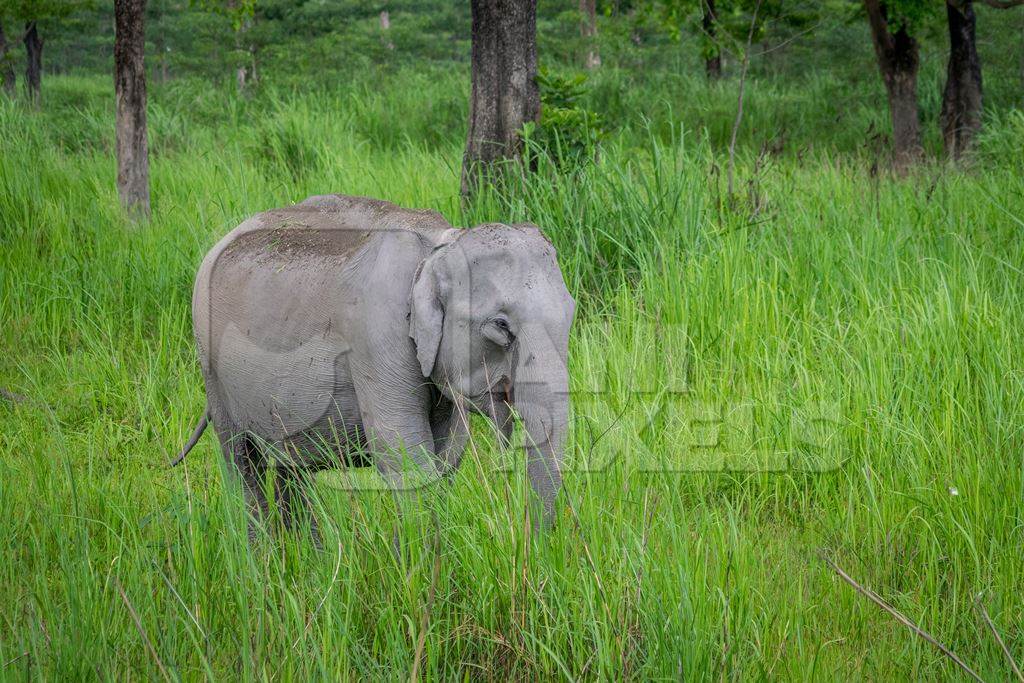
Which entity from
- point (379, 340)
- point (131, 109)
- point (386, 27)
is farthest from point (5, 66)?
point (386, 27)

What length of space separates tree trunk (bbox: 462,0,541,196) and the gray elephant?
2.79 metres

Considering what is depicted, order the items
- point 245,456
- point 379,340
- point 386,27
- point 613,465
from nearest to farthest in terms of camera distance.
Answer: point 379,340 < point 613,465 < point 245,456 < point 386,27

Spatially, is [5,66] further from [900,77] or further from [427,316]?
[427,316]

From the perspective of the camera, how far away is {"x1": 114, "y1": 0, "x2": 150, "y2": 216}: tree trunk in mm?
7082

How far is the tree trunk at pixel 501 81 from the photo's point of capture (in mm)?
6180

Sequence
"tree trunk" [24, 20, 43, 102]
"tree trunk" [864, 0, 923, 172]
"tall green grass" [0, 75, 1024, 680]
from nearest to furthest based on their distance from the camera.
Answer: "tall green grass" [0, 75, 1024, 680]
"tree trunk" [864, 0, 923, 172]
"tree trunk" [24, 20, 43, 102]

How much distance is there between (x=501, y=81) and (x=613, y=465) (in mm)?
3704

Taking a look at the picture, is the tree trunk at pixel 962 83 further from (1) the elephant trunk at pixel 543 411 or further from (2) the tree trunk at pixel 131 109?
(1) the elephant trunk at pixel 543 411

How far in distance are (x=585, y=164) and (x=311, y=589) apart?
350 centimetres

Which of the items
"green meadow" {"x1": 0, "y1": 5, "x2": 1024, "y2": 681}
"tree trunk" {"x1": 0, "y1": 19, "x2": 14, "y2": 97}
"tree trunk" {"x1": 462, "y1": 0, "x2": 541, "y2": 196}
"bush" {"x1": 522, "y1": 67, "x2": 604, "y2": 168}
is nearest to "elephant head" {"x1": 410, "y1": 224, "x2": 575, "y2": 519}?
"green meadow" {"x1": 0, "y1": 5, "x2": 1024, "y2": 681}

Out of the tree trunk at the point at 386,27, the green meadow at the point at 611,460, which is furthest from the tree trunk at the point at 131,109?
the tree trunk at the point at 386,27

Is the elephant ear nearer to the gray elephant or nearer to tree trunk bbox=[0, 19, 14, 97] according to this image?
the gray elephant

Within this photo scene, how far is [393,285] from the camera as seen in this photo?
295cm

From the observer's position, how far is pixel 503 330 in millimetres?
2760
